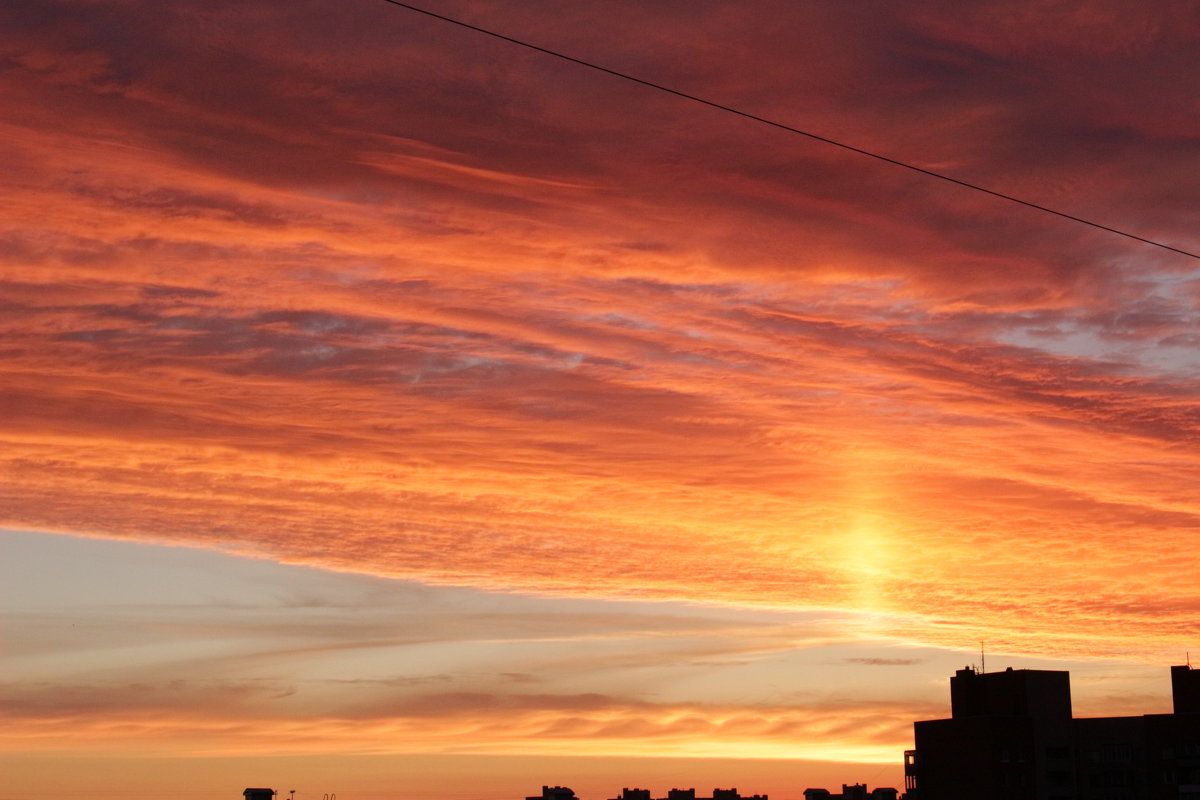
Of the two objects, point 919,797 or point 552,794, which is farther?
point 552,794

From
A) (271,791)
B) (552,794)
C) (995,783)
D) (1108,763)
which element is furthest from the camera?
(552,794)

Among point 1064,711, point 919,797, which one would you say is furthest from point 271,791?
point 1064,711

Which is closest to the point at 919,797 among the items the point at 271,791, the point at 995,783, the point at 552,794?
the point at 995,783

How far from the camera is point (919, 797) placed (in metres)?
148

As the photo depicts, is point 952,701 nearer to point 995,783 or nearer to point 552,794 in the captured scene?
point 995,783

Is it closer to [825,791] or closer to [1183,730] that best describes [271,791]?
[825,791]

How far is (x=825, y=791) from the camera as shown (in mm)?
165250

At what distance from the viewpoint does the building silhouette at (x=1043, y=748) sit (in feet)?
467

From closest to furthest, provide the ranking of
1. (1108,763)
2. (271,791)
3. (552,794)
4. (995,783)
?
(271,791) < (995,783) < (1108,763) < (552,794)

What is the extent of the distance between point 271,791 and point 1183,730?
324ft

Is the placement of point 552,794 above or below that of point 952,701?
below

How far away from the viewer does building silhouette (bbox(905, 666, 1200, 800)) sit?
467ft

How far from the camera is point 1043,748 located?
142250 mm

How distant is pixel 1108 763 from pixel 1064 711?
1350 centimetres
